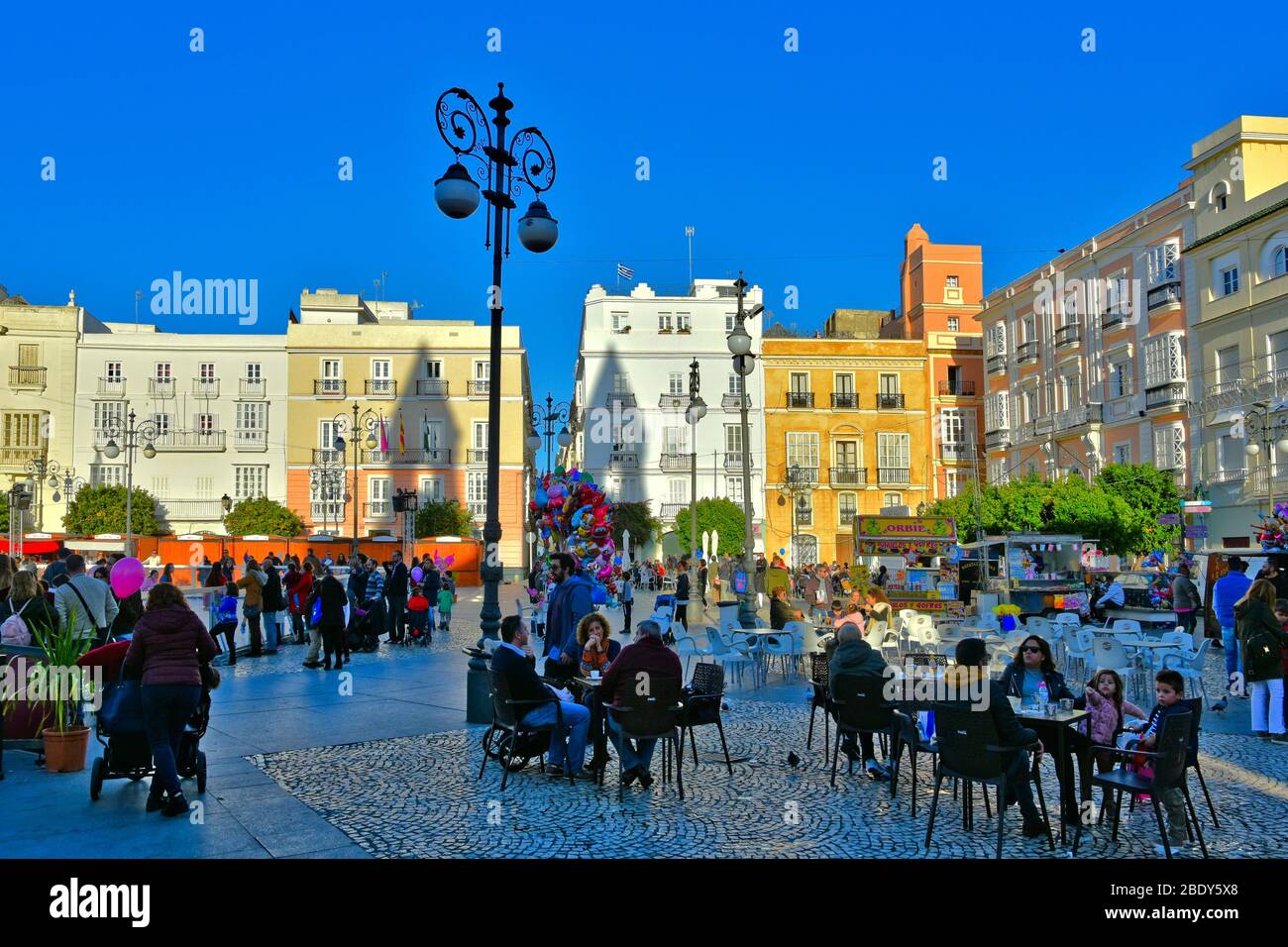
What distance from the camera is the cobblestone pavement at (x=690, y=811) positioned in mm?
5820

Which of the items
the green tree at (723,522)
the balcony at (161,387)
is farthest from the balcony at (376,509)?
the green tree at (723,522)

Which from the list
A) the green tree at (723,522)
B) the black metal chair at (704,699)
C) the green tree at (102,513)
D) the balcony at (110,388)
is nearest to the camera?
the black metal chair at (704,699)

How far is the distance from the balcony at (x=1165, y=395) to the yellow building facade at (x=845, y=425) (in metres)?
17.3

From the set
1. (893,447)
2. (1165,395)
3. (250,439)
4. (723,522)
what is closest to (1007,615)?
(1165,395)

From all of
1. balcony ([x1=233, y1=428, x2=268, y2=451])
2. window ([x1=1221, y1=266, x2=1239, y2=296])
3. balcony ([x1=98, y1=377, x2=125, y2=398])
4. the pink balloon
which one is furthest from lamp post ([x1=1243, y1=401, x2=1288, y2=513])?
balcony ([x1=98, y1=377, x2=125, y2=398])

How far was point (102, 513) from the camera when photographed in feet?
151

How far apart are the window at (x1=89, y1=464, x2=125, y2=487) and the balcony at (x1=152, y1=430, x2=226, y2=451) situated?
2.15 m

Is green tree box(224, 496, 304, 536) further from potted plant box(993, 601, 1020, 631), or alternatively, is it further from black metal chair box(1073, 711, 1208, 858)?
black metal chair box(1073, 711, 1208, 858)

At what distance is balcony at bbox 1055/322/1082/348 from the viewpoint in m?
39.1

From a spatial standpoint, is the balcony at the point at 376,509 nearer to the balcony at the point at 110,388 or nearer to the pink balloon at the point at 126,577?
the balcony at the point at 110,388

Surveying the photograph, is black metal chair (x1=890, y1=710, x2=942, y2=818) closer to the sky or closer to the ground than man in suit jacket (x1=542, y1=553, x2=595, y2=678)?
closer to the ground

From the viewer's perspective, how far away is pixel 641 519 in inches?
1929
